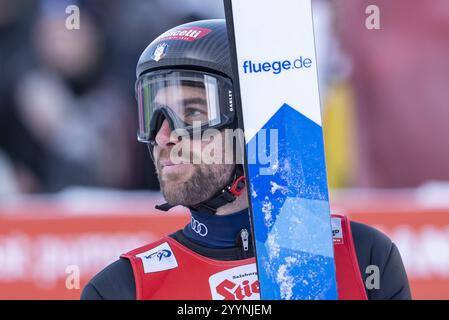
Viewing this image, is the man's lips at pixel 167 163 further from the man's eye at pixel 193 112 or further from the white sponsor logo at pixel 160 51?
the white sponsor logo at pixel 160 51

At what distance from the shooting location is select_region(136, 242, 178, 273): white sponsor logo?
11.0ft

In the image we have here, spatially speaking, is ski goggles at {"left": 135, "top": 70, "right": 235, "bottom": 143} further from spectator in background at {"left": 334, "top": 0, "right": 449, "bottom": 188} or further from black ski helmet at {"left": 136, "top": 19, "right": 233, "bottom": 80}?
spectator in background at {"left": 334, "top": 0, "right": 449, "bottom": 188}

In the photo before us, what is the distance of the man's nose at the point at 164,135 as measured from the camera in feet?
11.1

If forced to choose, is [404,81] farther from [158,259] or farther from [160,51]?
[158,259]

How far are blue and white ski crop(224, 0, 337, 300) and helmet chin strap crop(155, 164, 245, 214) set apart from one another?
0.62 ft

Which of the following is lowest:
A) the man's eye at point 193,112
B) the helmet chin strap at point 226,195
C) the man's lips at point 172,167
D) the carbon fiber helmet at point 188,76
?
the helmet chin strap at point 226,195

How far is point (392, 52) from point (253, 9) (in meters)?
3.18

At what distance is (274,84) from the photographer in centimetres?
329

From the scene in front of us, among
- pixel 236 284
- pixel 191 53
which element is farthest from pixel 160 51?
pixel 236 284

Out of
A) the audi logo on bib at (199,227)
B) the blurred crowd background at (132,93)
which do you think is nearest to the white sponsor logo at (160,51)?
the audi logo on bib at (199,227)

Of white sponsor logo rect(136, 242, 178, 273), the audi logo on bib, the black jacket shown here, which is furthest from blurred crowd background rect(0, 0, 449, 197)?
white sponsor logo rect(136, 242, 178, 273)

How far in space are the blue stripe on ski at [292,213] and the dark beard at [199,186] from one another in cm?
18

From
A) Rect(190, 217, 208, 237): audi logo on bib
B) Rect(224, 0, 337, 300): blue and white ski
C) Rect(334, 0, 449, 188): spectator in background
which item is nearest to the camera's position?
Rect(224, 0, 337, 300): blue and white ski
